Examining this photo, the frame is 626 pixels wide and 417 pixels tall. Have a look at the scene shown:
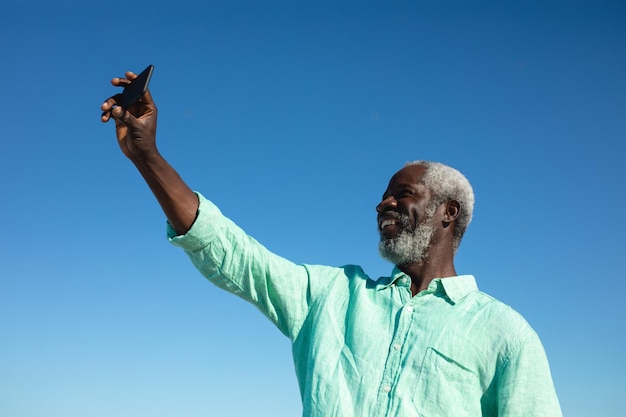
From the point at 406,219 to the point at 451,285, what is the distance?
0.65 metres

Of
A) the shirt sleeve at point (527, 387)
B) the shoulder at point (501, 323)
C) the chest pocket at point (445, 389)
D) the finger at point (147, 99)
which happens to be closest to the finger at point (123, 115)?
the finger at point (147, 99)

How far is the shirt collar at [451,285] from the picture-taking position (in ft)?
15.8

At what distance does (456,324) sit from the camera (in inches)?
180

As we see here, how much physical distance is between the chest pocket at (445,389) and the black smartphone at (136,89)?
239cm

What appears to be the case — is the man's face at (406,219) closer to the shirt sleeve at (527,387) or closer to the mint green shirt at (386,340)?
the mint green shirt at (386,340)

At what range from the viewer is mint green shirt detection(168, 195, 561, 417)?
14.1 feet

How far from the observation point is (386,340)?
14.9 ft

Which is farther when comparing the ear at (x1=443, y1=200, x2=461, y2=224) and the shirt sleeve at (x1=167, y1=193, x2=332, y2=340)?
the ear at (x1=443, y1=200, x2=461, y2=224)

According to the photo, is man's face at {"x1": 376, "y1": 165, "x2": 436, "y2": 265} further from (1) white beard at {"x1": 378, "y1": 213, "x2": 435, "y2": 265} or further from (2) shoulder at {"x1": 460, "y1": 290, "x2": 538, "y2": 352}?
(2) shoulder at {"x1": 460, "y1": 290, "x2": 538, "y2": 352}

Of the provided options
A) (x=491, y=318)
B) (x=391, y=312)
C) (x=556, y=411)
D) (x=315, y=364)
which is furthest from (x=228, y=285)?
(x=556, y=411)

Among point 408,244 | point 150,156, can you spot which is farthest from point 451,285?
point 150,156

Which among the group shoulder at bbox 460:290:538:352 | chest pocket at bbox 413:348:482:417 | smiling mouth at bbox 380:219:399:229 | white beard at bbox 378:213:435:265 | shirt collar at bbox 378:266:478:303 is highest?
smiling mouth at bbox 380:219:399:229

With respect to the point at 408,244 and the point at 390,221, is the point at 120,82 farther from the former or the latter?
the point at 408,244

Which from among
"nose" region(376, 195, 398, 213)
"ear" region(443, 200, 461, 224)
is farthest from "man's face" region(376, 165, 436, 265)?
"ear" region(443, 200, 461, 224)
